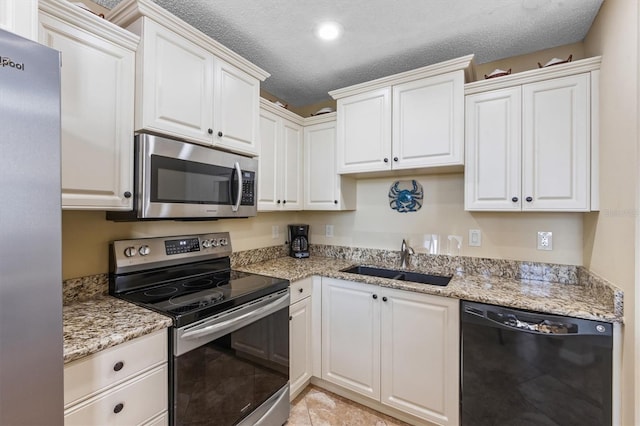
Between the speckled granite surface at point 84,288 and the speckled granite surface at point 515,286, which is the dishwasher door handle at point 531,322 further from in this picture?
the speckled granite surface at point 84,288

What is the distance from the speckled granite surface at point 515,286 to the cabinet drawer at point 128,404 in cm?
94

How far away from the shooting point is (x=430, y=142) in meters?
2.04

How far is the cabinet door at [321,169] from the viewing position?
8.34 feet

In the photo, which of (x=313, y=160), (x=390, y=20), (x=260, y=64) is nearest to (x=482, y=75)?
(x=390, y=20)

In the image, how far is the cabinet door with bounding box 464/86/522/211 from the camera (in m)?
1.83

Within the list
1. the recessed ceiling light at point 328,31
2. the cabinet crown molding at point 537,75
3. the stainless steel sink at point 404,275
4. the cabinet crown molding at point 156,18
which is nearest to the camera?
the cabinet crown molding at point 156,18

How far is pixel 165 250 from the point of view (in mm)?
1783

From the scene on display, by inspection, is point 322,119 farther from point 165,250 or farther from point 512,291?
point 512,291

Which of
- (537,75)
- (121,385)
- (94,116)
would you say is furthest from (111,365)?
(537,75)

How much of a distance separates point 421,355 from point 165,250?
1685 mm

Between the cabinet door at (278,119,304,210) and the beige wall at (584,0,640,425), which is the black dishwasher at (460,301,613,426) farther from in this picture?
the cabinet door at (278,119,304,210)

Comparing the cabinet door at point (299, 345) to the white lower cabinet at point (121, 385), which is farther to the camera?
the cabinet door at point (299, 345)

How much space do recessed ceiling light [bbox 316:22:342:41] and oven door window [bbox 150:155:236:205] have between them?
3.31ft

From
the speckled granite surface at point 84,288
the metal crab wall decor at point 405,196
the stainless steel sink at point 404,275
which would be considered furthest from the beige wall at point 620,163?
the speckled granite surface at point 84,288
